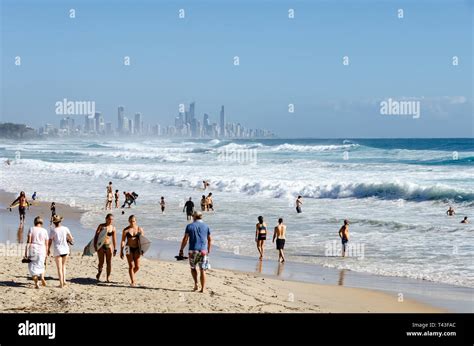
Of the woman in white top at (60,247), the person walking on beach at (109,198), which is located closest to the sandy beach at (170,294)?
the woman in white top at (60,247)

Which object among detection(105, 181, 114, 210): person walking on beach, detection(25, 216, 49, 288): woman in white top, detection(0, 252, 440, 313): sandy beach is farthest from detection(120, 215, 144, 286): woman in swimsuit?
detection(105, 181, 114, 210): person walking on beach

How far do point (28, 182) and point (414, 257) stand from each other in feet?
112

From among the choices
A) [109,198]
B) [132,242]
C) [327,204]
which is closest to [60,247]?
[132,242]

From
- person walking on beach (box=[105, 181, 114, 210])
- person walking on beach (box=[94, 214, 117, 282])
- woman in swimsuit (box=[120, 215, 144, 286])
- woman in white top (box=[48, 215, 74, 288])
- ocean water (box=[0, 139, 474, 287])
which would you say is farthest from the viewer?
person walking on beach (box=[105, 181, 114, 210])

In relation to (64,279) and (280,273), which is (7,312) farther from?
(280,273)

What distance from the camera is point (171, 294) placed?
11.7 metres

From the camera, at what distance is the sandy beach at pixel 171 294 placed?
1077cm

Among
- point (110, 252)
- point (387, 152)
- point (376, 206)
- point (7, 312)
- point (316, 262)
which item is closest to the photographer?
point (7, 312)

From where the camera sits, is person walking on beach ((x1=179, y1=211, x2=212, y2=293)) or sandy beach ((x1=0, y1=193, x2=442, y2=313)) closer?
sandy beach ((x1=0, y1=193, x2=442, y2=313))

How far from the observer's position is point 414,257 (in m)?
17.8

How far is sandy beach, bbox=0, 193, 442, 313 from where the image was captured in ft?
35.3

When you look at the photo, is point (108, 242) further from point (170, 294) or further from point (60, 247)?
point (170, 294)

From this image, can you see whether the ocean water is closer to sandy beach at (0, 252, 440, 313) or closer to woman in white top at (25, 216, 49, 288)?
sandy beach at (0, 252, 440, 313)
